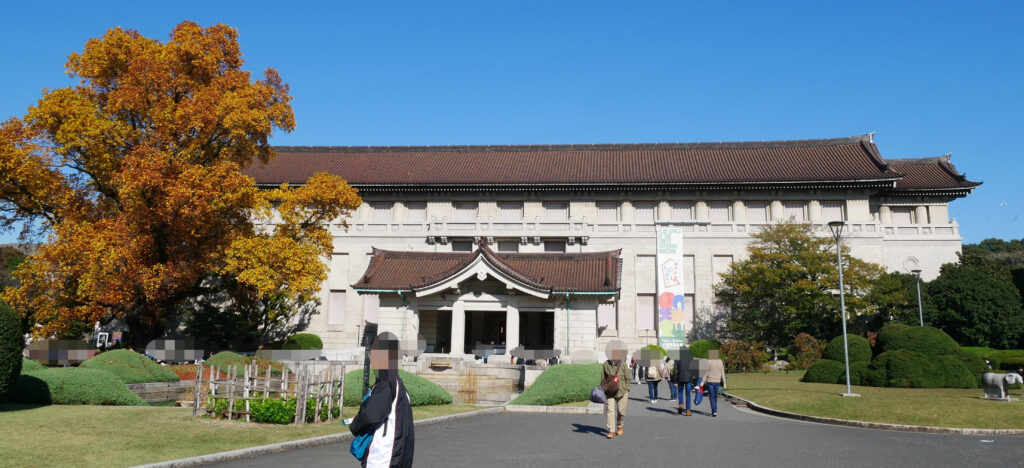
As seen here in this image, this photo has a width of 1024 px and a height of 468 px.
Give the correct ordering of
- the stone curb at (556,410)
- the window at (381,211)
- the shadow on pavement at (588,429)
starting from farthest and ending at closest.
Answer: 1. the window at (381,211)
2. the stone curb at (556,410)
3. the shadow on pavement at (588,429)

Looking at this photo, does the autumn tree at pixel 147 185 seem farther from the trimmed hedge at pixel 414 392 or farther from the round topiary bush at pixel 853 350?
the round topiary bush at pixel 853 350

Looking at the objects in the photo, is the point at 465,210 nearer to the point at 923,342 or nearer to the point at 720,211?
the point at 720,211

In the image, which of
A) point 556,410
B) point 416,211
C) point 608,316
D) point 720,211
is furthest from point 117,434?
point 720,211

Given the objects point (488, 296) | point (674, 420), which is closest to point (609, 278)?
point (488, 296)

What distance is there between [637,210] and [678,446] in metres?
33.3

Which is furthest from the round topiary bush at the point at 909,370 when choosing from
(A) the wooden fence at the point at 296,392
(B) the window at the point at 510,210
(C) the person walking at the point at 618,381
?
(B) the window at the point at 510,210

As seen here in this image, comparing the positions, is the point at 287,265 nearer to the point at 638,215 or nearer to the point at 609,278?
the point at 609,278

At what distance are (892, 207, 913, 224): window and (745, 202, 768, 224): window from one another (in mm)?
9914

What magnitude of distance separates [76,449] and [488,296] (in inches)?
738

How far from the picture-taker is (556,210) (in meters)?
43.9

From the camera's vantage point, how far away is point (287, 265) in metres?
23.2

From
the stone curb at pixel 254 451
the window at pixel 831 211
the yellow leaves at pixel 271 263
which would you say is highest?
the window at pixel 831 211

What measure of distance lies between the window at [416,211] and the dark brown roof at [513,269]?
38.4ft

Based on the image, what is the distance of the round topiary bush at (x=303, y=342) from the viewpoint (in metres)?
34.3
